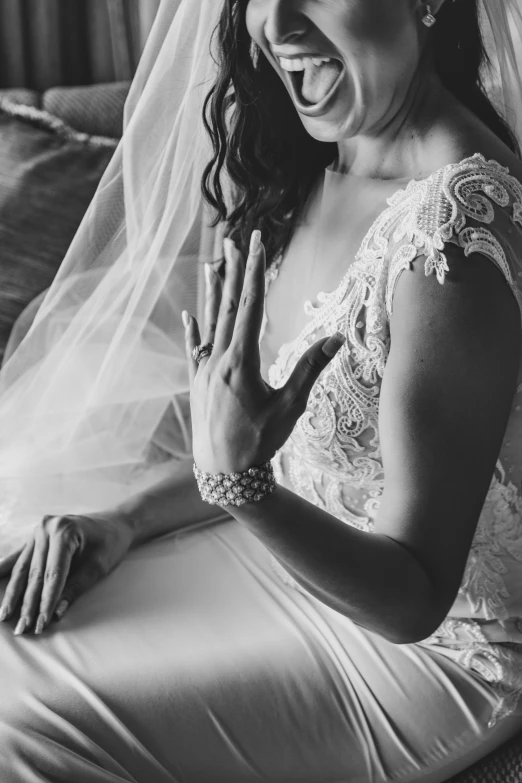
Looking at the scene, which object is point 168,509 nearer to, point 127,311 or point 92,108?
point 127,311

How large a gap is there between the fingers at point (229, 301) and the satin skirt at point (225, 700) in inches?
14.9

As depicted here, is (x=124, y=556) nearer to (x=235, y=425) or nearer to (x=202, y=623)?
(x=202, y=623)

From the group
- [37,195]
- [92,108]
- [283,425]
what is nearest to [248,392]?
[283,425]

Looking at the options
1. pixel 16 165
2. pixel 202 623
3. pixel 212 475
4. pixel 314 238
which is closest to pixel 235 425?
pixel 212 475

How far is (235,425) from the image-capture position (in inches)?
26.0

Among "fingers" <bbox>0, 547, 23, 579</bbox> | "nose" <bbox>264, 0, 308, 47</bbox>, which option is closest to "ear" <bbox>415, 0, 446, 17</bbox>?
"nose" <bbox>264, 0, 308, 47</bbox>

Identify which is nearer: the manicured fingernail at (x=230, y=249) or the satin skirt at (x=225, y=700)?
the manicured fingernail at (x=230, y=249)

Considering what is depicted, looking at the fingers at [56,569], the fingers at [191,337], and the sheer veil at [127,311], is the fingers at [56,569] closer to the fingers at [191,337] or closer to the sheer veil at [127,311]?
the sheer veil at [127,311]

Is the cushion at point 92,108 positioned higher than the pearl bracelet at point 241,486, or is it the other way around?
the cushion at point 92,108

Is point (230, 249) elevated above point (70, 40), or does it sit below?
below

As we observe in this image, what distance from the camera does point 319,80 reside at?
829 mm

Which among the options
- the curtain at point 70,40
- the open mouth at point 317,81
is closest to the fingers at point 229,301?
the open mouth at point 317,81

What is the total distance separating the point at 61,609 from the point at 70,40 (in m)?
1.42

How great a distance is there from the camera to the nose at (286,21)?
0.79 m
